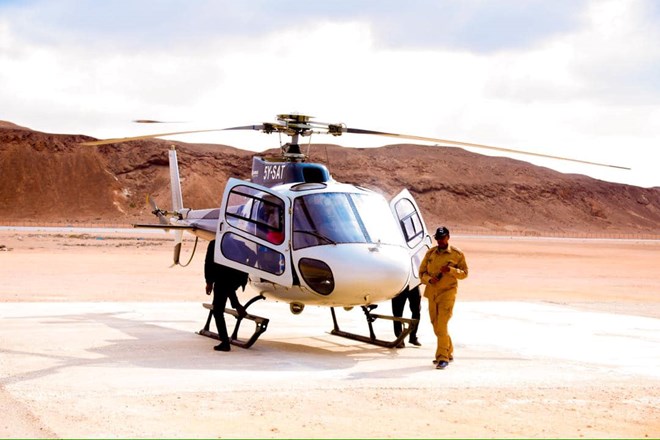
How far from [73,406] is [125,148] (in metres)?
124

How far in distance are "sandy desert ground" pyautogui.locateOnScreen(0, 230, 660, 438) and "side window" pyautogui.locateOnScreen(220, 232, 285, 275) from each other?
1.25m

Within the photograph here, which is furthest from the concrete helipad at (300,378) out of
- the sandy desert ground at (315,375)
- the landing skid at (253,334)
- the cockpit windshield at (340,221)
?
the cockpit windshield at (340,221)

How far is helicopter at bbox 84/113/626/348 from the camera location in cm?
1162

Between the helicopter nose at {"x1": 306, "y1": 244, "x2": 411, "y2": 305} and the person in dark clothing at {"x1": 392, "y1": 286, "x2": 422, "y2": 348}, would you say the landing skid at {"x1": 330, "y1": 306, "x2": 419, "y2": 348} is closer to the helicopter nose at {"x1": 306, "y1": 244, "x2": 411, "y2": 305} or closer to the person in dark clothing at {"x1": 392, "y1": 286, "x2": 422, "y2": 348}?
the person in dark clothing at {"x1": 392, "y1": 286, "x2": 422, "y2": 348}

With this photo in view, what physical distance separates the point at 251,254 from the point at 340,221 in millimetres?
1450

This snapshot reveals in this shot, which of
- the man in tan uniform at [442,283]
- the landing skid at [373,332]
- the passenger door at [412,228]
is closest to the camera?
the man in tan uniform at [442,283]

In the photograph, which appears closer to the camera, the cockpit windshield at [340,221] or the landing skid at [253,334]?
the cockpit windshield at [340,221]

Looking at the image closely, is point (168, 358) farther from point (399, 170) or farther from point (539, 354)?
point (399, 170)

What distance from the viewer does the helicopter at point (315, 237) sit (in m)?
11.6

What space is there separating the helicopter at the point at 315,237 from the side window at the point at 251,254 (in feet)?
0.05

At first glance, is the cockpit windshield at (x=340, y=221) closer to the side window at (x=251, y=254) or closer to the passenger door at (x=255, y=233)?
the passenger door at (x=255, y=233)

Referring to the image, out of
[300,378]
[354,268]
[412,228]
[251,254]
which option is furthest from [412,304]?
[300,378]

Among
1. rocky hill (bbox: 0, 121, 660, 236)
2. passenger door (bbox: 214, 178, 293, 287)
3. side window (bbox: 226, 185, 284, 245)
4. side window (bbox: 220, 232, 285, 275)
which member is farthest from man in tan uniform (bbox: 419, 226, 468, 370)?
rocky hill (bbox: 0, 121, 660, 236)

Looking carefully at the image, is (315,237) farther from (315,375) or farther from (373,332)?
(373,332)
